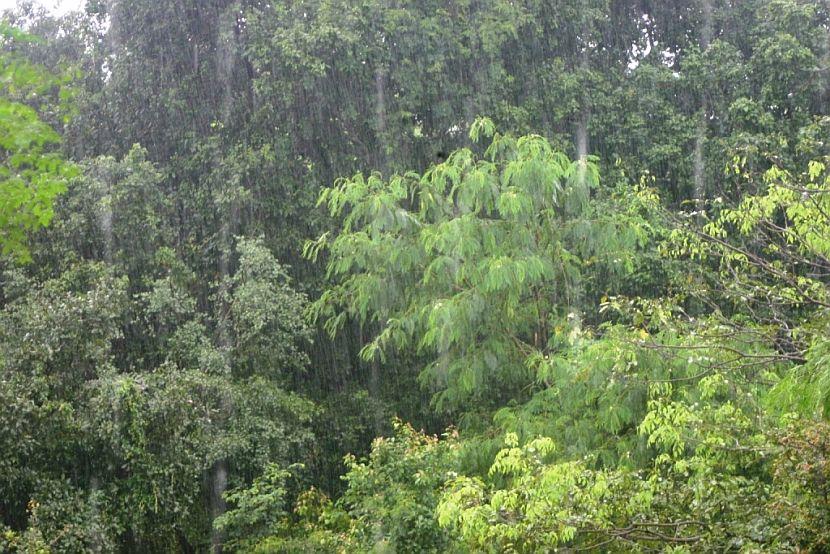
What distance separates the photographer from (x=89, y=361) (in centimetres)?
953

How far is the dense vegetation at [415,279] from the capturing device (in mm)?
5789

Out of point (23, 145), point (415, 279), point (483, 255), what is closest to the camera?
point (23, 145)

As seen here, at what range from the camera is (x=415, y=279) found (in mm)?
9875

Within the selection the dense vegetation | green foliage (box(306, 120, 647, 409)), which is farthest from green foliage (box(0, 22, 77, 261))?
green foliage (box(306, 120, 647, 409))

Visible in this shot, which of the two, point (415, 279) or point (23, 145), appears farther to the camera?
point (415, 279)

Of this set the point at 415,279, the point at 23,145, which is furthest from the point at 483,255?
the point at 23,145

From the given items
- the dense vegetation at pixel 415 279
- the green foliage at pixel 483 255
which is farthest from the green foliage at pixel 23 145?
the green foliage at pixel 483 255

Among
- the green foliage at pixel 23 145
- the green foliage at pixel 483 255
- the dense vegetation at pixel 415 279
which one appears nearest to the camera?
the green foliage at pixel 23 145

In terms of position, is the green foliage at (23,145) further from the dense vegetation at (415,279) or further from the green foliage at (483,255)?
the green foliage at (483,255)

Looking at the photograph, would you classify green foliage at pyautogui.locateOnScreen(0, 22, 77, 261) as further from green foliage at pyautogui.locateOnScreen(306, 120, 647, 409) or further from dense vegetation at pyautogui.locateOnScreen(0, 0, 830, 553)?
green foliage at pyautogui.locateOnScreen(306, 120, 647, 409)

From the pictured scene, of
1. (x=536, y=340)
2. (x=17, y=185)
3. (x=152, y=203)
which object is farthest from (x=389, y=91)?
(x=17, y=185)

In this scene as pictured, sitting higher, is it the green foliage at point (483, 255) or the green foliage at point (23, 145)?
the green foliage at point (23, 145)

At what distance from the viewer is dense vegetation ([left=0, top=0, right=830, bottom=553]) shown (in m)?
5.79

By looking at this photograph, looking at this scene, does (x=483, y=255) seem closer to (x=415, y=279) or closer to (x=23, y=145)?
(x=415, y=279)
